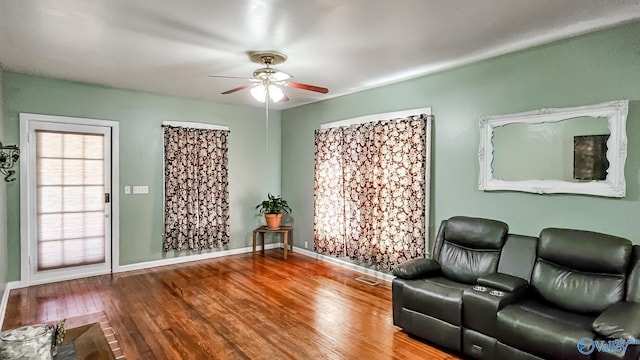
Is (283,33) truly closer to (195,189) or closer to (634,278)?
(634,278)

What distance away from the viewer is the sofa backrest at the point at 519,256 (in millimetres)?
3127

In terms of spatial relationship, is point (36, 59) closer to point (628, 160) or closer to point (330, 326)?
point (330, 326)

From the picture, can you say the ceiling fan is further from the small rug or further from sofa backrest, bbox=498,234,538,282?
the small rug

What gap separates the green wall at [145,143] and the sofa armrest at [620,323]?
5372 mm

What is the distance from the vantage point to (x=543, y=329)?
2412 millimetres

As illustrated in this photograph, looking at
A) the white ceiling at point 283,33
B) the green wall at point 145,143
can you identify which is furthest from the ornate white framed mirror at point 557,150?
→ the green wall at point 145,143

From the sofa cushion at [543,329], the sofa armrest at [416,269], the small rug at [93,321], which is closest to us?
the sofa cushion at [543,329]

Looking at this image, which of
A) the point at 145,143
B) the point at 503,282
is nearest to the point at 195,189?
the point at 145,143

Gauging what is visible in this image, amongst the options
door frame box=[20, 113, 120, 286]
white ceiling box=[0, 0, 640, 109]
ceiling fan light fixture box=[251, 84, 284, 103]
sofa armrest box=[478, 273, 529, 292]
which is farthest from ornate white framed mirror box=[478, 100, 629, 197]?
door frame box=[20, 113, 120, 286]

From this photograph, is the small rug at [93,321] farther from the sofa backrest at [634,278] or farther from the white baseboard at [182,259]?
the sofa backrest at [634,278]

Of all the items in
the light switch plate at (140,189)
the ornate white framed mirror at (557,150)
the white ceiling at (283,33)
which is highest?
the white ceiling at (283,33)

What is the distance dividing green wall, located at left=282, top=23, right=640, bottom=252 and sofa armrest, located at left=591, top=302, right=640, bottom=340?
843mm

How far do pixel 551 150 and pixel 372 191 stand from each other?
7.45ft

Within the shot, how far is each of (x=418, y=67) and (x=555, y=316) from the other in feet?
9.41
